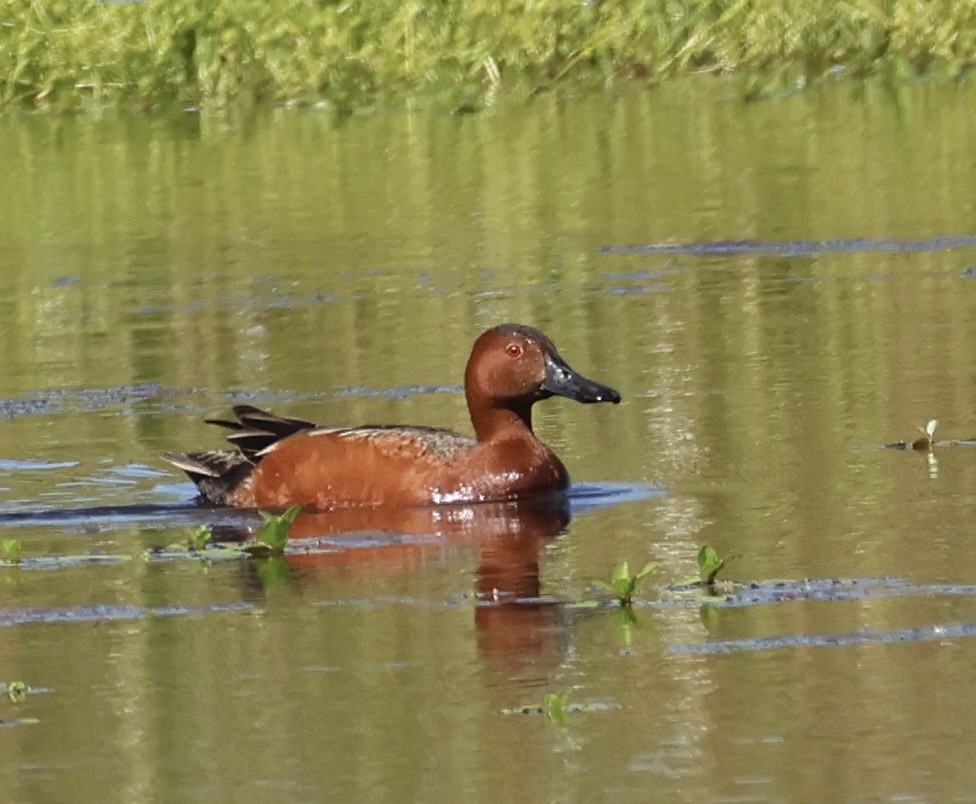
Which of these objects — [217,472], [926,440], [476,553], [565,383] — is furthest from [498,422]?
[926,440]

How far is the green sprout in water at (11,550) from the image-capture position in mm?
8656

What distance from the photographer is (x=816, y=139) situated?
20984 mm

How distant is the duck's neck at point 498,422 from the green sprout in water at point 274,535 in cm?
127

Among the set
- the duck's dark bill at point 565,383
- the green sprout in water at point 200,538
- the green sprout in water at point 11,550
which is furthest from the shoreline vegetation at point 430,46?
the green sprout in water at point 11,550

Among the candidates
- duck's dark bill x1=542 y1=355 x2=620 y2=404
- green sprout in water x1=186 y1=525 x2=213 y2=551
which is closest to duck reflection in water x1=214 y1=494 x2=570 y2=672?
green sprout in water x1=186 y1=525 x2=213 y2=551

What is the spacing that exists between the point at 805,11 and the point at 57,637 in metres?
19.0

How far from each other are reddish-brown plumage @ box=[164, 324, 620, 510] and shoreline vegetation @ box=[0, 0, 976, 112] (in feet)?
49.5

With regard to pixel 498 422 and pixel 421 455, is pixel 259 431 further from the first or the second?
pixel 498 422

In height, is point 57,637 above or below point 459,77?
below

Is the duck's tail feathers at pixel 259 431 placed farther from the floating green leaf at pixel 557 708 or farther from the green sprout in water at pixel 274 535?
the floating green leaf at pixel 557 708

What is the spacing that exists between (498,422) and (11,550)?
6.64ft

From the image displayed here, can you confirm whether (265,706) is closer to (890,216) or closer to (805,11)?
(890,216)

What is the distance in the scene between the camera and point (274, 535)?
8.76m

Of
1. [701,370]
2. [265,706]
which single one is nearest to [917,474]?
[701,370]
